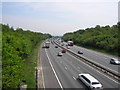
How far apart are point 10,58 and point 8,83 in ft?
12.6

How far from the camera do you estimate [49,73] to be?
27.3 meters

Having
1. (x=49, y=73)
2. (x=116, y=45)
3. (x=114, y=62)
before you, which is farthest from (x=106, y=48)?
(x=49, y=73)

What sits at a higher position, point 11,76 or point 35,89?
point 11,76

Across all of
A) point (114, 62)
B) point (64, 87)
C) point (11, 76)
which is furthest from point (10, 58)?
point (114, 62)

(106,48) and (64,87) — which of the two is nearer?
(64,87)

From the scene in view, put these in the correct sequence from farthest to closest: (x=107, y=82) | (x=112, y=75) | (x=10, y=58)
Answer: (x=112, y=75) → (x=107, y=82) → (x=10, y=58)

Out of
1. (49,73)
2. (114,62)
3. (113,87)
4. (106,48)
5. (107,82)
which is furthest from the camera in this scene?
(106,48)

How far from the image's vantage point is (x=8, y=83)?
15719 millimetres

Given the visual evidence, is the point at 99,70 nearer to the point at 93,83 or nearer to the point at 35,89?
the point at 93,83

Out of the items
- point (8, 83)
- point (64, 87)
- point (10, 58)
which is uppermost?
point (10, 58)

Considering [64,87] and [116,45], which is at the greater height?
[116,45]

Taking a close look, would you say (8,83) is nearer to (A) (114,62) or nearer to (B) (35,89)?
(B) (35,89)

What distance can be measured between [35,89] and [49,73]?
26.7ft

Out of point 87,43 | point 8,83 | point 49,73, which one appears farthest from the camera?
point 87,43
